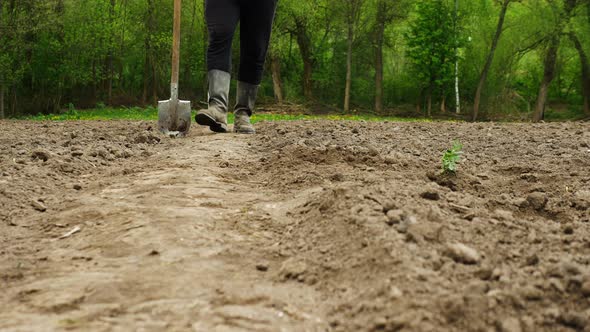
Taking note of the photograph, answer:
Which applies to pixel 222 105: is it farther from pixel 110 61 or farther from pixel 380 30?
pixel 110 61

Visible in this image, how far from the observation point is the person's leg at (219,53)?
5.67 m

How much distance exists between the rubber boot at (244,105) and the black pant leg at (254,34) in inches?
3.2

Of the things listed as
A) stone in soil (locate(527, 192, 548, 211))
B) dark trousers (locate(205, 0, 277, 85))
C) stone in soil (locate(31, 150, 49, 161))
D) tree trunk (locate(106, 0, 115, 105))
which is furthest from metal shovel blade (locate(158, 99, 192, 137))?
tree trunk (locate(106, 0, 115, 105))

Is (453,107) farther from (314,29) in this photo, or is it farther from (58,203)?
(58,203)

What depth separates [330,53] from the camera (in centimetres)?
3341

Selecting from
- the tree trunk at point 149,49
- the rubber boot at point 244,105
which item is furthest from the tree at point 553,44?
the rubber boot at point 244,105

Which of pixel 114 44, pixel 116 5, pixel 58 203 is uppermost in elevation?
pixel 116 5

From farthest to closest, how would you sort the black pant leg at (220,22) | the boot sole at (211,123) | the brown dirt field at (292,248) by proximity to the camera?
the boot sole at (211,123), the black pant leg at (220,22), the brown dirt field at (292,248)

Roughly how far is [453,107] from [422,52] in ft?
16.0

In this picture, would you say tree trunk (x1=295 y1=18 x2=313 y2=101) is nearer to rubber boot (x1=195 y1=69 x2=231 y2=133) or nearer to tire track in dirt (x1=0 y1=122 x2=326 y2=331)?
rubber boot (x1=195 y1=69 x2=231 y2=133)

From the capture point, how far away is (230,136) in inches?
243

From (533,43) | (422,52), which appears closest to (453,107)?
(422,52)

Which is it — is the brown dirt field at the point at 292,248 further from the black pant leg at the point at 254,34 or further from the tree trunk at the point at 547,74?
the tree trunk at the point at 547,74

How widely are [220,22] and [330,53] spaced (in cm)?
2842
